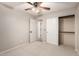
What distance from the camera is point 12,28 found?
3322 mm

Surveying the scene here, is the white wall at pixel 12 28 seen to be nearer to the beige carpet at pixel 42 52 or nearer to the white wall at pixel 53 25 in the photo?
the beige carpet at pixel 42 52

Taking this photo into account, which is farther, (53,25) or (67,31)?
(53,25)

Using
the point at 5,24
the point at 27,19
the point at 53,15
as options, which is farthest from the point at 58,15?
the point at 5,24

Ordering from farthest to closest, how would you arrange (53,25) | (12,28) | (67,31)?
1. (53,25)
2. (67,31)
3. (12,28)

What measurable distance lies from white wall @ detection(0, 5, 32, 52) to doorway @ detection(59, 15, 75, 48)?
2325 millimetres

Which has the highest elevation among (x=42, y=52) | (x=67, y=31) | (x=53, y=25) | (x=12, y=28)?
(x=53, y=25)

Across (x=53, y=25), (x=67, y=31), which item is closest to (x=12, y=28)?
(x=53, y=25)

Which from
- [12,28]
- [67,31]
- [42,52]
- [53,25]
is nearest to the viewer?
[42,52]

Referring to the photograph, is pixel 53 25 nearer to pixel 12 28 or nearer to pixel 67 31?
pixel 67 31

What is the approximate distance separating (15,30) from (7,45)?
33.5 inches

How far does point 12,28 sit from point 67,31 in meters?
3.23

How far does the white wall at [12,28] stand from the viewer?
2816 mm

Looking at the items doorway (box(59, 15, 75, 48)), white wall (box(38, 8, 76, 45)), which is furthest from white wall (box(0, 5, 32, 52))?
doorway (box(59, 15, 75, 48))

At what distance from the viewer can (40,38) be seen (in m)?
5.67
